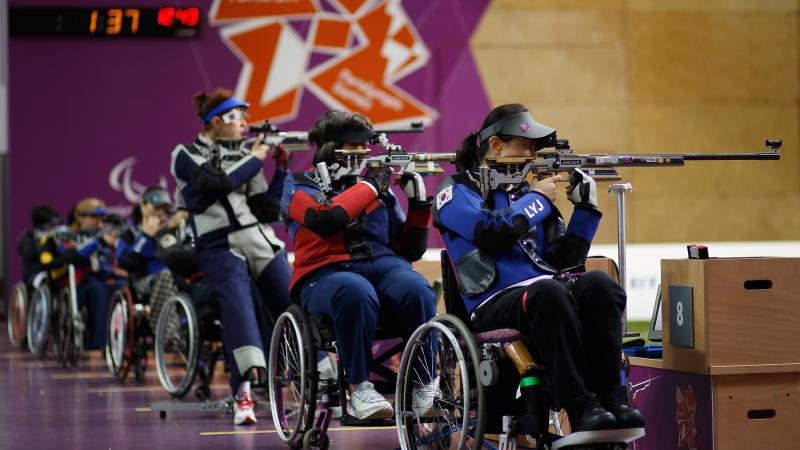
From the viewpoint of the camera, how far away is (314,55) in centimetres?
1205

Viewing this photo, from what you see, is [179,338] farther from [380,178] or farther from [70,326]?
[70,326]

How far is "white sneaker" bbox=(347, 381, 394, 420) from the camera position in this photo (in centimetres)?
416

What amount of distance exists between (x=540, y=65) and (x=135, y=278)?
229 inches

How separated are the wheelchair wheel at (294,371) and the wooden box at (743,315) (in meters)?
1.27

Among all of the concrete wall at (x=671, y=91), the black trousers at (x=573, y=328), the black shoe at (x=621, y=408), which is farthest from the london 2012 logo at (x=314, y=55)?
the black shoe at (x=621, y=408)

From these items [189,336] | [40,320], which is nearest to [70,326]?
[40,320]

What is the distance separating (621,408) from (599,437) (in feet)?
0.41

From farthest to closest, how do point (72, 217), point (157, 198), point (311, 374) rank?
point (72, 217) → point (157, 198) → point (311, 374)

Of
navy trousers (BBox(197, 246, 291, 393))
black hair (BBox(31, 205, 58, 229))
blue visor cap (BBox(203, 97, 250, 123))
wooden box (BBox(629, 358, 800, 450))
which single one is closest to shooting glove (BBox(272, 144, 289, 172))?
blue visor cap (BBox(203, 97, 250, 123))

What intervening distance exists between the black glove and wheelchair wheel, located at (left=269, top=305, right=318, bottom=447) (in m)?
0.52

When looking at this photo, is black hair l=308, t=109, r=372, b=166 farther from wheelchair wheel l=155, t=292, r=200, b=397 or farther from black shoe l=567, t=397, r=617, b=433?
black shoe l=567, t=397, r=617, b=433

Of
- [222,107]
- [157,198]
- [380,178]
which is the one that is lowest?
[380,178]

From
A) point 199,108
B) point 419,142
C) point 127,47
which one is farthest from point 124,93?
point 199,108

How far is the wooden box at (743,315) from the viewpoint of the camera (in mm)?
3721
